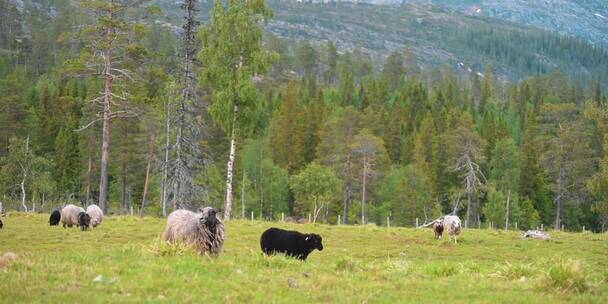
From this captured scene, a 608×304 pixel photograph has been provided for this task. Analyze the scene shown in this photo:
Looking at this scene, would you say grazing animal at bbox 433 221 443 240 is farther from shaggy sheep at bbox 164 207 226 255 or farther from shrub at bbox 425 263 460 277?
shaggy sheep at bbox 164 207 226 255

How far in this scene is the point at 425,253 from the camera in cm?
2548

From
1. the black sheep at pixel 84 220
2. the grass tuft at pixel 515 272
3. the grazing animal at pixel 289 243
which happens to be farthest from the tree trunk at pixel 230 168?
the grass tuft at pixel 515 272

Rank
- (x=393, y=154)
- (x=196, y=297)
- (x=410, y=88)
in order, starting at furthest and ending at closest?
1. (x=410, y=88)
2. (x=393, y=154)
3. (x=196, y=297)

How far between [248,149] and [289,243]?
65636 mm

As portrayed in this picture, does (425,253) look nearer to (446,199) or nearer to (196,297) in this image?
(196,297)

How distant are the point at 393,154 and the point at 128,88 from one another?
52.2 metres

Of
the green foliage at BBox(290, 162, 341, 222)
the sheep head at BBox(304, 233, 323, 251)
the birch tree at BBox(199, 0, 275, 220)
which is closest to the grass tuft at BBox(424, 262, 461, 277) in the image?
the sheep head at BBox(304, 233, 323, 251)

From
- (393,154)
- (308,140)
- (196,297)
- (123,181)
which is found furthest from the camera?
(393,154)

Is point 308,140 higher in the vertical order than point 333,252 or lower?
higher

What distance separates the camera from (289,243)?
16.9 m

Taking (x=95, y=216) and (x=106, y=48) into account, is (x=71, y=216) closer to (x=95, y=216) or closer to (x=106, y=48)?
(x=95, y=216)

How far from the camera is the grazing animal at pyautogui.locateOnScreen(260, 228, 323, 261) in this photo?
16844 millimetres

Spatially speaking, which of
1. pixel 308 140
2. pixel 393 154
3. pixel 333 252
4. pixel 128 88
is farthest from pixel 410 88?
pixel 333 252

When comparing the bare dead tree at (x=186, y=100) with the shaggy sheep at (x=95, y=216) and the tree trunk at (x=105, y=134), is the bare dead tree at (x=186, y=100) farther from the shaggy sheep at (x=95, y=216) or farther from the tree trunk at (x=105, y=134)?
the shaggy sheep at (x=95, y=216)
